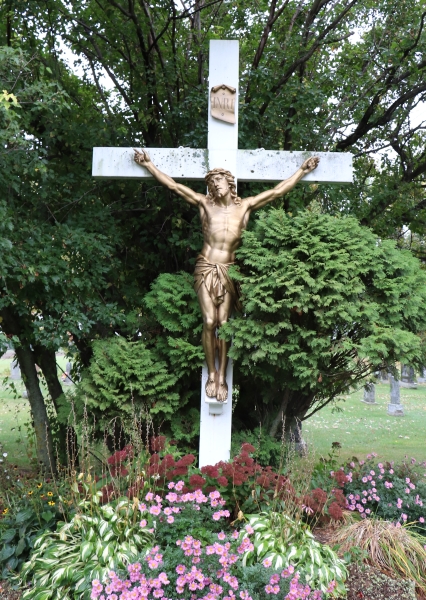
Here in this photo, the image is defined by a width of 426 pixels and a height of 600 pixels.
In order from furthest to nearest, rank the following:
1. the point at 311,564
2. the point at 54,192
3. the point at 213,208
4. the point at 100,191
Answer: the point at 100,191 → the point at 54,192 → the point at 213,208 → the point at 311,564

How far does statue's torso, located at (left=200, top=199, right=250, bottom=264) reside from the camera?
4258 millimetres

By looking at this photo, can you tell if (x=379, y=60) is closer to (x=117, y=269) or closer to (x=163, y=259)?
(x=163, y=259)

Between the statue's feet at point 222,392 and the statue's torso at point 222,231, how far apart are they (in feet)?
3.05

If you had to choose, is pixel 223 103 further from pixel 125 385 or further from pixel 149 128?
pixel 125 385

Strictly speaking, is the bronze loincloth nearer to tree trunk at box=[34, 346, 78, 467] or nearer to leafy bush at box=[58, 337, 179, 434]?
leafy bush at box=[58, 337, 179, 434]

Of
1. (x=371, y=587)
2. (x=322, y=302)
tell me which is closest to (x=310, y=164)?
(x=322, y=302)

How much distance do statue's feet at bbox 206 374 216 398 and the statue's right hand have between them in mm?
1834

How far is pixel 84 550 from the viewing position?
2.99 meters

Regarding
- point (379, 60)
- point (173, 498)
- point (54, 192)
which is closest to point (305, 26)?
point (379, 60)

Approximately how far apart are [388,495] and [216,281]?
1.99m

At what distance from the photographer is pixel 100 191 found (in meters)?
5.81

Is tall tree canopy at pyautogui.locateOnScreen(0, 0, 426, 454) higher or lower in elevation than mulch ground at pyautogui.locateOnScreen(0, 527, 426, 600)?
higher

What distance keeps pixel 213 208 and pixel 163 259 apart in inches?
70.4

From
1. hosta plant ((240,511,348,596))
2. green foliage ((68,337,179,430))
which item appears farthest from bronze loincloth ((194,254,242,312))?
hosta plant ((240,511,348,596))
